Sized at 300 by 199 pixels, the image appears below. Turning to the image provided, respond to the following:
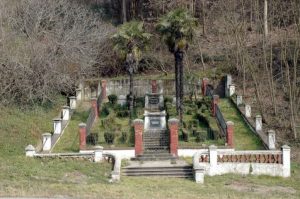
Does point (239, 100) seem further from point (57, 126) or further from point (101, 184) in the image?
point (101, 184)

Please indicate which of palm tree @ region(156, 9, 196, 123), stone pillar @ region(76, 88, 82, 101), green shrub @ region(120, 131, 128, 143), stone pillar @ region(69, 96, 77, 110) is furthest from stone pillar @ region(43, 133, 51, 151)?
stone pillar @ region(76, 88, 82, 101)

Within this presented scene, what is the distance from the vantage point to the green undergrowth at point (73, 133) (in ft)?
95.6

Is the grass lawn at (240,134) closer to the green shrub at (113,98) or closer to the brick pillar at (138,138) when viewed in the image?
the brick pillar at (138,138)

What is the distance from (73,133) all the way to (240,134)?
961 centimetres

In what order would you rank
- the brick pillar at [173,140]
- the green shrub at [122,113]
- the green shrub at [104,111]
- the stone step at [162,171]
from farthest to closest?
the green shrub at [104,111]
the green shrub at [122,113]
the brick pillar at [173,140]
the stone step at [162,171]

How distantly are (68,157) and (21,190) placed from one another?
7591 mm

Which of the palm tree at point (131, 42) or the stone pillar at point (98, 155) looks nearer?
the stone pillar at point (98, 155)

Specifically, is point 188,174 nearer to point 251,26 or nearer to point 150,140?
point 150,140

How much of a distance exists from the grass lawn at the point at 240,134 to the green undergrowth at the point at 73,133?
8.66m

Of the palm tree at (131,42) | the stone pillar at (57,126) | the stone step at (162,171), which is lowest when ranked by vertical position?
the stone step at (162,171)

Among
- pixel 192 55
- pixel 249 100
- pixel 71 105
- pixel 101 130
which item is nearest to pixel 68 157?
pixel 101 130

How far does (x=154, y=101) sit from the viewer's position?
3741 centimetres

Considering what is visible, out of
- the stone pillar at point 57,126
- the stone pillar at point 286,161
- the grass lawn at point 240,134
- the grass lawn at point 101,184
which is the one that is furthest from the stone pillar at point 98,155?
the stone pillar at point 286,161

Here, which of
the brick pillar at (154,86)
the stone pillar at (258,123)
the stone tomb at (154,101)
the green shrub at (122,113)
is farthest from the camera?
the brick pillar at (154,86)
